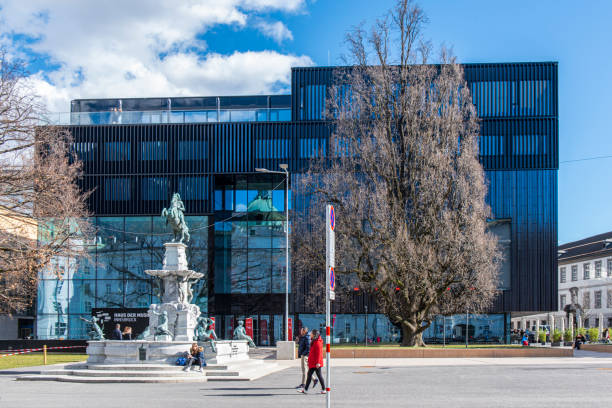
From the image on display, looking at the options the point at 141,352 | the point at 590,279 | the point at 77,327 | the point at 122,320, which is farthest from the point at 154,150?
the point at 590,279

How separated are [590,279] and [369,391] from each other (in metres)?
75.9

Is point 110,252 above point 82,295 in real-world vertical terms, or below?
above

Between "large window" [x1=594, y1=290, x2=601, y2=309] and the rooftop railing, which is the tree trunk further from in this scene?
"large window" [x1=594, y1=290, x2=601, y2=309]

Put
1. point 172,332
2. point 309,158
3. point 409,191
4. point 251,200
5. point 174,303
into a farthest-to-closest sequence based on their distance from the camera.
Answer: point 251,200
point 309,158
point 409,191
point 174,303
point 172,332

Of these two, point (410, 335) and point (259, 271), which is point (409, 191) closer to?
point (410, 335)

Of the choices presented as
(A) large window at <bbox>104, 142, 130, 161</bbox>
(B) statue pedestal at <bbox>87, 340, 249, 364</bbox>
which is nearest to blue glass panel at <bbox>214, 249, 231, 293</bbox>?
(A) large window at <bbox>104, 142, 130, 161</bbox>

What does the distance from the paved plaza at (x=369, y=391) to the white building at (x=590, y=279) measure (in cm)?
5784

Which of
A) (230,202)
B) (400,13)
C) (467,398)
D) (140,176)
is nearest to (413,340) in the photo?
(400,13)

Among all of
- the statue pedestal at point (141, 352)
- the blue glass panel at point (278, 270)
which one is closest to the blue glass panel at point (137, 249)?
the blue glass panel at point (278, 270)

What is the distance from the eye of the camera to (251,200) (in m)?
55.5

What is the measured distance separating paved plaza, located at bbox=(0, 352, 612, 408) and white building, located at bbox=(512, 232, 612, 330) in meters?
57.8

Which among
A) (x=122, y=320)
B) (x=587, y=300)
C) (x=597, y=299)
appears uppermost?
(x=122, y=320)

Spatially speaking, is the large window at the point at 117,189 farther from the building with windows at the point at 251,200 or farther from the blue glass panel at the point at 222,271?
the blue glass panel at the point at 222,271

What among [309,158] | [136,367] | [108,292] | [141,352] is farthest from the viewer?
[309,158]
